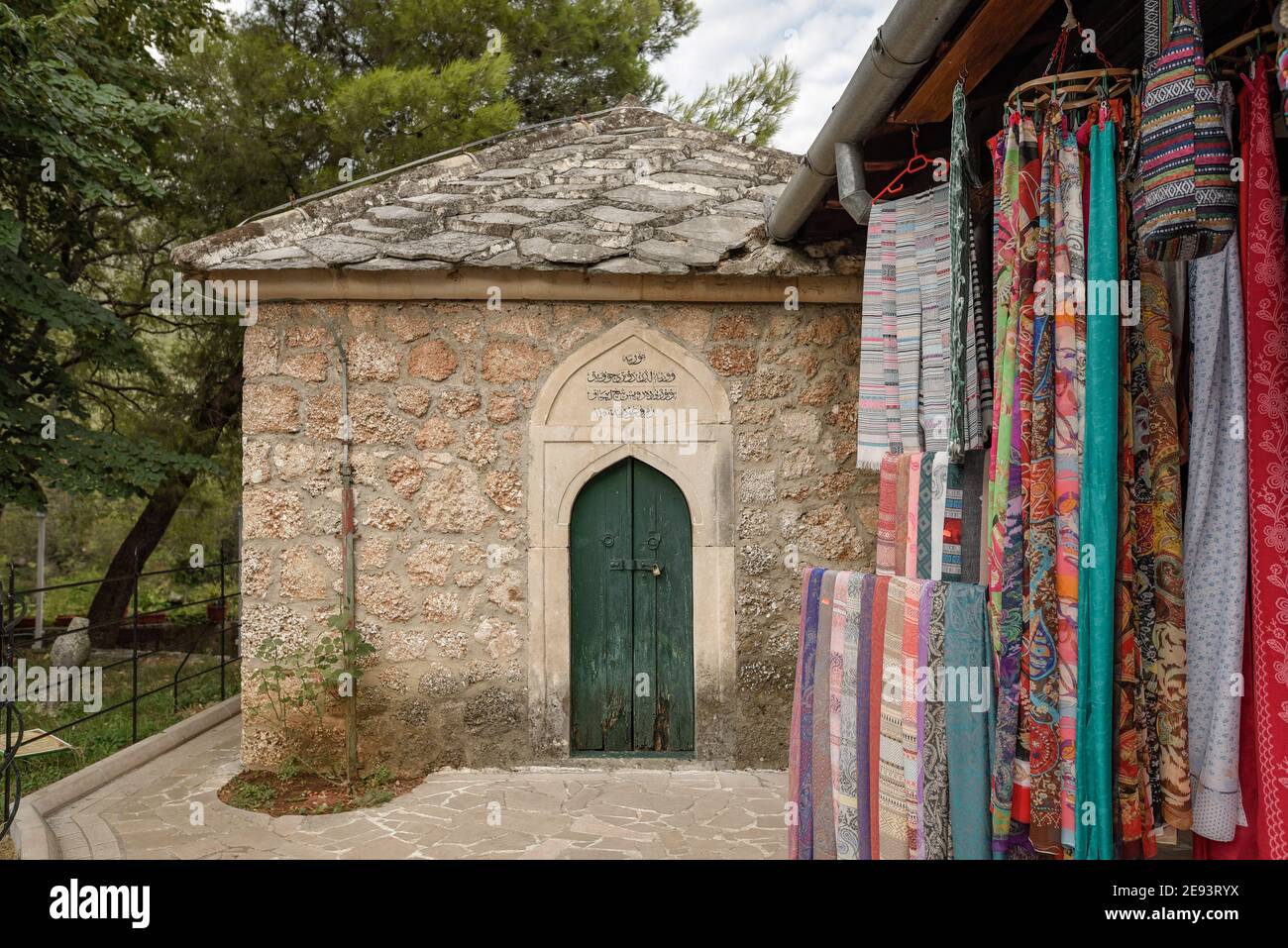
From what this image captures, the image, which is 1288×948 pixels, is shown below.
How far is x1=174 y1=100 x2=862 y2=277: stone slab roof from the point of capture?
180 inches

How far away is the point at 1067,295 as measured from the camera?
6.52ft

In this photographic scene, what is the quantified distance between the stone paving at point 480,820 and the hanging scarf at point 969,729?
1.63 m

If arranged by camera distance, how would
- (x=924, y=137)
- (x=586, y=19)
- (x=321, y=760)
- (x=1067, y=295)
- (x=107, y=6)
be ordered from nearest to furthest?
(x=1067, y=295) → (x=924, y=137) → (x=321, y=760) → (x=107, y=6) → (x=586, y=19)

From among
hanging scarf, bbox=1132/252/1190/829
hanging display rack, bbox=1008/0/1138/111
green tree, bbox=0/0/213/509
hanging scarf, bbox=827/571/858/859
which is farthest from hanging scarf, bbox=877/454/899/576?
green tree, bbox=0/0/213/509

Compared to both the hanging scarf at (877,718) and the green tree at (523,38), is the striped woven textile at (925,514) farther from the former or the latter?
the green tree at (523,38)

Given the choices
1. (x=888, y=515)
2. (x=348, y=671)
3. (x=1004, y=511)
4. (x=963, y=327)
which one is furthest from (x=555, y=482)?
(x=1004, y=511)

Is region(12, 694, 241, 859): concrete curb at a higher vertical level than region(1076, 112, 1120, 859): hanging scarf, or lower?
lower

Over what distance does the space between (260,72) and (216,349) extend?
9.48ft

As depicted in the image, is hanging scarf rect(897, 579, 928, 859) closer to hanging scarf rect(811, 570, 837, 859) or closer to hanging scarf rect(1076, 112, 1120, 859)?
hanging scarf rect(811, 570, 837, 859)

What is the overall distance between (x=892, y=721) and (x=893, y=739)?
0.05 meters

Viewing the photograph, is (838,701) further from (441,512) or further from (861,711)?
(441,512)

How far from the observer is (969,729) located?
217cm

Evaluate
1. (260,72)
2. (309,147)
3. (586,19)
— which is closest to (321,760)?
(309,147)

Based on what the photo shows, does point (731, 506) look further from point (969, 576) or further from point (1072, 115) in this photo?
point (1072, 115)
